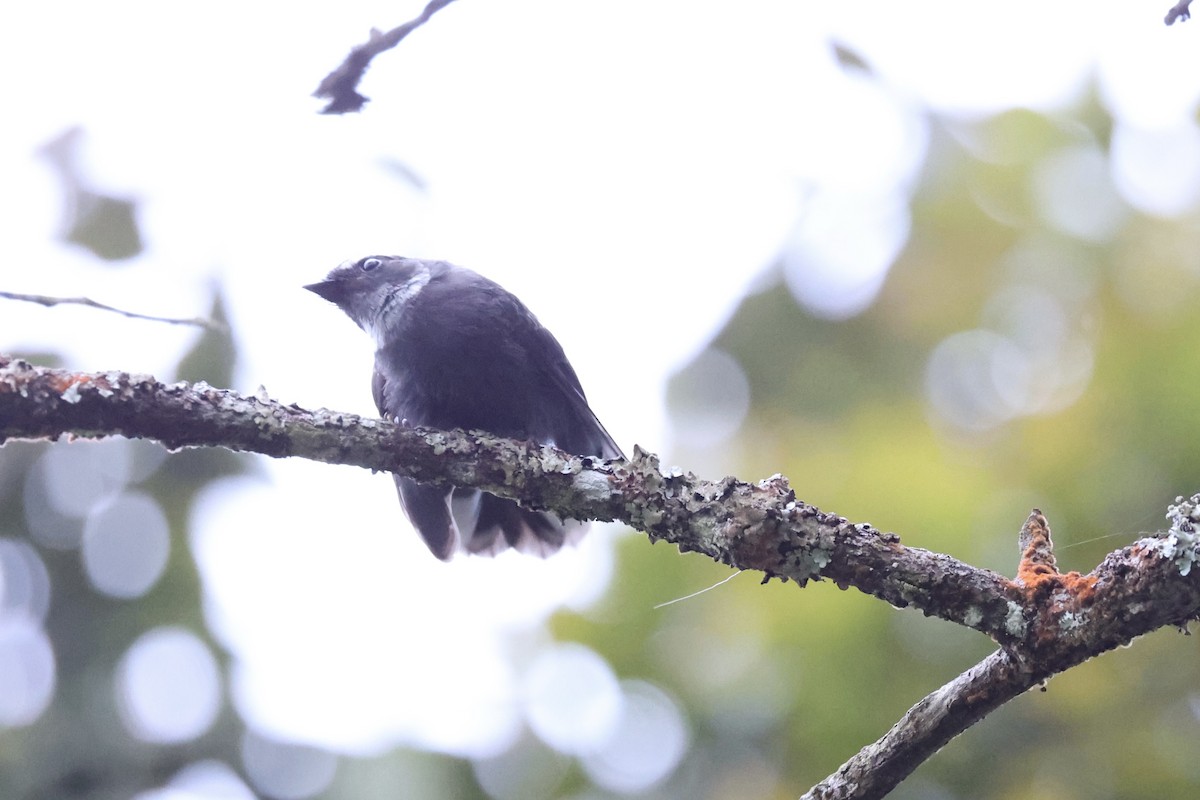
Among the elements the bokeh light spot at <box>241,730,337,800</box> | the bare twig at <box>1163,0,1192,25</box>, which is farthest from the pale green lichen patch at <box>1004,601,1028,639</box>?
the bokeh light spot at <box>241,730,337,800</box>

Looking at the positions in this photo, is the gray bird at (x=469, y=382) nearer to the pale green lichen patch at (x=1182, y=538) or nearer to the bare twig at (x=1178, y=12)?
the pale green lichen patch at (x=1182, y=538)

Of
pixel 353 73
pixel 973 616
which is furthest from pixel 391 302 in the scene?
pixel 973 616

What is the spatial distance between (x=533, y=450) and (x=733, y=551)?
0.72m

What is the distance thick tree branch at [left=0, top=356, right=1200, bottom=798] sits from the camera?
2.20 meters

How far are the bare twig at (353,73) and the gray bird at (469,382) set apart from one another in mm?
1828

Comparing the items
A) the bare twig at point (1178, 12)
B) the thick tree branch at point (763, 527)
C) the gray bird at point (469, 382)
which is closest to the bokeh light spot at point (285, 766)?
the gray bird at point (469, 382)

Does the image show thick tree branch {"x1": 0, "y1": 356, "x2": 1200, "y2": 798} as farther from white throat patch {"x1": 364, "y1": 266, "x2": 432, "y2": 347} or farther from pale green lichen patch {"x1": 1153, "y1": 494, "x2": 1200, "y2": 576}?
white throat patch {"x1": 364, "y1": 266, "x2": 432, "y2": 347}

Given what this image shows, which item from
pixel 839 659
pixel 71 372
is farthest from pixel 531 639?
pixel 71 372

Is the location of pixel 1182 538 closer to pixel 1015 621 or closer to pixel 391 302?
pixel 1015 621

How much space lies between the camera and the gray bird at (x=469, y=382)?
4.05 metres

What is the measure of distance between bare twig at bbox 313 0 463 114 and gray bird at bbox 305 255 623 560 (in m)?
1.83

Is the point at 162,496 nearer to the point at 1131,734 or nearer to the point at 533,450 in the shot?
the point at 533,450

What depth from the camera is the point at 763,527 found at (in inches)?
98.0

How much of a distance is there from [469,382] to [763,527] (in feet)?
5.99
